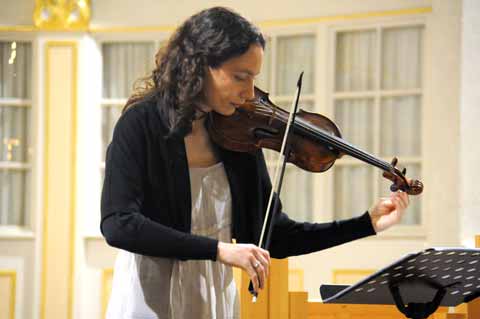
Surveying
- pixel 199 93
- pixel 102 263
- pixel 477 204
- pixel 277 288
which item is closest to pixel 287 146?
pixel 199 93

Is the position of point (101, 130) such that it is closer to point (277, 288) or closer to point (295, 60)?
point (295, 60)

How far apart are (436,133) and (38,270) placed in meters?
2.90

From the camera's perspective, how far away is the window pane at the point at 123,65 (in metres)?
6.22

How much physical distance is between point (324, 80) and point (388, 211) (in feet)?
11.5

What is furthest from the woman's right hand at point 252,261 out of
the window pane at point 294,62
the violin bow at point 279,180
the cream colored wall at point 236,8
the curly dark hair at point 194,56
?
the window pane at point 294,62

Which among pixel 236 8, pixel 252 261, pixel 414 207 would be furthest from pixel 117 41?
pixel 252 261

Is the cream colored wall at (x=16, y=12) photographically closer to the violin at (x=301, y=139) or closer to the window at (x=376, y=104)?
the window at (x=376, y=104)

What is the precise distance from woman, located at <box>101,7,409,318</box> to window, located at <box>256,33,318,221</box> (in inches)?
145

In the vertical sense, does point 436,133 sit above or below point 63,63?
below

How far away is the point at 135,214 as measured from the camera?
1.82 meters

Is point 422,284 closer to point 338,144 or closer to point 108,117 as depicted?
point 338,144

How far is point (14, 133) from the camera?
6.22 metres

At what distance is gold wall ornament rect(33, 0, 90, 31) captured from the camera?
6090 mm

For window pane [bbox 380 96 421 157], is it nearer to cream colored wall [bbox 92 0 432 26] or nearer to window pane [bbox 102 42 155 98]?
cream colored wall [bbox 92 0 432 26]
